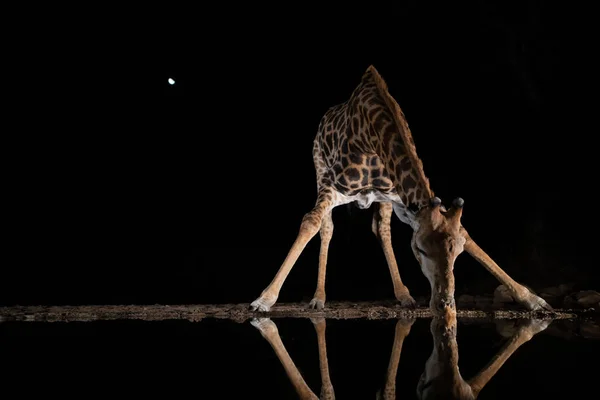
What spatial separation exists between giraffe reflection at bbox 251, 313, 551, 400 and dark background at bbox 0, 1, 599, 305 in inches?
151

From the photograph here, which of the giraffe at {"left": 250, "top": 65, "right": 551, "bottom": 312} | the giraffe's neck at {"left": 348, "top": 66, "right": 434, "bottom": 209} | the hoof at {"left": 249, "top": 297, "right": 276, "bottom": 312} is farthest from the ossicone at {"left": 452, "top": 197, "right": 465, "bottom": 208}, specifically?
the hoof at {"left": 249, "top": 297, "right": 276, "bottom": 312}

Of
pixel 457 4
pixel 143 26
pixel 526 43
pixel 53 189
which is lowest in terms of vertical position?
pixel 53 189

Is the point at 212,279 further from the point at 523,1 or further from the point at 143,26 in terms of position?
the point at 523,1

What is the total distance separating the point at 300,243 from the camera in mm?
4746

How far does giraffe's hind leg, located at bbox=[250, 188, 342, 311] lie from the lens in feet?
14.7

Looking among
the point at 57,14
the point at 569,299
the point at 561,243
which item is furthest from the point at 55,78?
the point at 569,299

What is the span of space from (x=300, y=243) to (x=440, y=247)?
177 centimetres

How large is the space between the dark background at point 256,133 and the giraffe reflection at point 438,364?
383 cm

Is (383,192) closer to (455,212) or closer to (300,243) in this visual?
(300,243)

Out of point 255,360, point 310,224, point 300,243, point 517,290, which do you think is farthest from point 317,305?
point 255,360

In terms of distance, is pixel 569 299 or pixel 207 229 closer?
pixel 569 299

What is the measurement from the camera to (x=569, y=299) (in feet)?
14.0

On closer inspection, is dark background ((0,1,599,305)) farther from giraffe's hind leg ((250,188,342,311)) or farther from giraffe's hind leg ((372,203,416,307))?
giraffe's hind leg ((250,188,342,311))

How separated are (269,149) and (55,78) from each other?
2.99m
